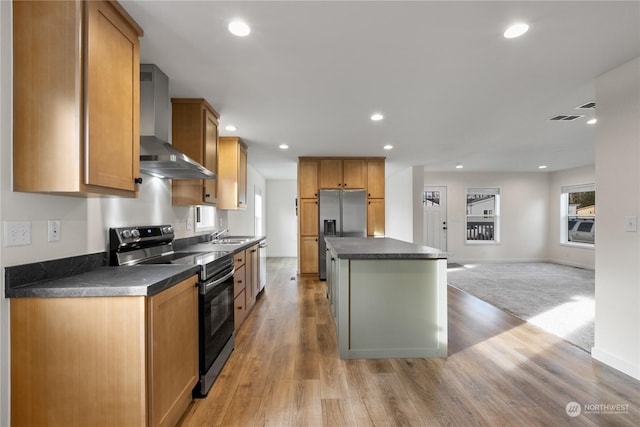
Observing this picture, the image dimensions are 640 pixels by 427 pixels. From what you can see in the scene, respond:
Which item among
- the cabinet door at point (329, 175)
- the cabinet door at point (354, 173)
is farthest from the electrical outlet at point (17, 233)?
the cabinet door at point (354, 173)

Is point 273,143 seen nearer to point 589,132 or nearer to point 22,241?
point 22,241

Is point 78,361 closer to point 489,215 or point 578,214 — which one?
point 489,215

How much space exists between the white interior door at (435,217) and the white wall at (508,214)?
0.13 meters

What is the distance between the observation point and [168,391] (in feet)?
5.23

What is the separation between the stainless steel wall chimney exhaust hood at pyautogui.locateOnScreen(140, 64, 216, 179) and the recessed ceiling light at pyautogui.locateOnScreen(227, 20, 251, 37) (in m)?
0.83

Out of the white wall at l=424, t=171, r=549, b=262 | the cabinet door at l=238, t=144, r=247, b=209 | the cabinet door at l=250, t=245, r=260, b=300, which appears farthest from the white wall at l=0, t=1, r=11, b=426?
the white wall at l=424, t=171, r=549, b=262

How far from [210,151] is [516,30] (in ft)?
9.15

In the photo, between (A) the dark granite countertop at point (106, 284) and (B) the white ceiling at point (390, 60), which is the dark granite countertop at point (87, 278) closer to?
(A) the dark granite countertop at point (106, 284)

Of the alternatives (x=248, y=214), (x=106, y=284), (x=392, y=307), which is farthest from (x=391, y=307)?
(x=248, y=214)

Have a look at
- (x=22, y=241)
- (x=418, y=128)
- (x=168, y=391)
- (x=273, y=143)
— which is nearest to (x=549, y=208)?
(x=418, y=128)

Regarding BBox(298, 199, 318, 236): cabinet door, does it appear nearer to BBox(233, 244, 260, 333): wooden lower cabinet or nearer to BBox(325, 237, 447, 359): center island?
BBox(233, 244, 260, 333): wooden lower cabinet

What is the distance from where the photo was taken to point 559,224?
7.77m

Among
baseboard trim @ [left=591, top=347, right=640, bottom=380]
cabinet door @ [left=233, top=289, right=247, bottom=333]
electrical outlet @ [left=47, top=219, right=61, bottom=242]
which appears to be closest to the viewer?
electrical outlet @ [left=47, top=219, right=61, bottom=242]

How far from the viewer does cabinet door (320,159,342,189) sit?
19.4ft
